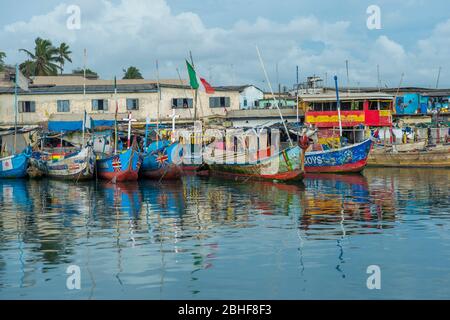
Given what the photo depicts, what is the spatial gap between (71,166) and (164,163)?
18.2 feet

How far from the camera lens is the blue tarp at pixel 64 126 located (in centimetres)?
4856

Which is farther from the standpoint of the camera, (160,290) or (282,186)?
(282,186)

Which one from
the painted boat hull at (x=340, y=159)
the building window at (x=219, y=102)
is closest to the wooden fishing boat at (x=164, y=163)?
the painted boat hull at (x=340, y=159)

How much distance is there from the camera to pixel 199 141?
4684 centimetres

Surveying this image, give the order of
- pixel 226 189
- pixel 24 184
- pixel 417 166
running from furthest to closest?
pixel 417 166, pixel 24 184, pixel 226 189

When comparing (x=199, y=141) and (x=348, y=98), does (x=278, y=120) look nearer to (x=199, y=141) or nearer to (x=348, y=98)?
(x=348, y=98)

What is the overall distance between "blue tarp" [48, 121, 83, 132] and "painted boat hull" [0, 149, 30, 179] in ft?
25.6

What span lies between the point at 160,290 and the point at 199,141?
113 ft

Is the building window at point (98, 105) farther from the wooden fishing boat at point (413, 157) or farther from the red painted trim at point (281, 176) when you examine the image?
the wooden fishing boat at point (413, 157)

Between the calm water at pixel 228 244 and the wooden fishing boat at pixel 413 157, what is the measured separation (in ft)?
51.6

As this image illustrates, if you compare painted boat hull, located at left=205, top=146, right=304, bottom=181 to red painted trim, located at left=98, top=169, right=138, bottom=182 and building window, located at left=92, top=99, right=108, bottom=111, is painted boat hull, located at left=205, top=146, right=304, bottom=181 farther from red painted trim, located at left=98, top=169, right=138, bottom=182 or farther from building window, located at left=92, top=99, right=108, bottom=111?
building window, located at left=92, top=99, right=108, bottom=111

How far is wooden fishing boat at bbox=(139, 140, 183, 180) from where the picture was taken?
3662 centimetres

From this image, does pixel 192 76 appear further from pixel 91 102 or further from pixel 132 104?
pixel 91 102
